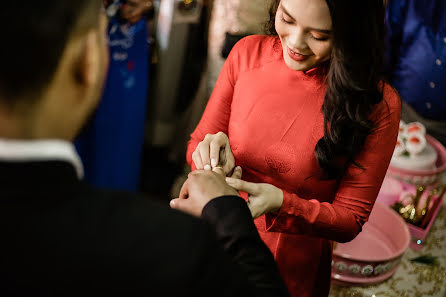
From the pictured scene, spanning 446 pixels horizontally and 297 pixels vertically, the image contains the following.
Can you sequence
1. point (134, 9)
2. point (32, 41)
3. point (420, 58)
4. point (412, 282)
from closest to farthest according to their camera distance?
point (32, 41) → point (412, 282) → point (134, 9) → point (420, 58)

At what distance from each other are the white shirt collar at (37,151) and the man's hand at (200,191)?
0.37m

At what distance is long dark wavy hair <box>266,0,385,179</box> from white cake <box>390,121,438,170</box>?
829mm

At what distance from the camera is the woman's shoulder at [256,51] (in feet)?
4.26

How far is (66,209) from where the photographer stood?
487mm

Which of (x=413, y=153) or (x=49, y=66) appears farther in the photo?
(x=413, y=153)

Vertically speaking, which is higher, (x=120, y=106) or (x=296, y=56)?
(x=296, y=56)

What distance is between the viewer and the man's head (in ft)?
1.52

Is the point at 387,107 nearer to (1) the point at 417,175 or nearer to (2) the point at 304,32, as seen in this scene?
(2) the point at 304,32

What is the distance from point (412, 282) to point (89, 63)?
4.91 ft

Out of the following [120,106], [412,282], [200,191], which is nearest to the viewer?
[200,191]

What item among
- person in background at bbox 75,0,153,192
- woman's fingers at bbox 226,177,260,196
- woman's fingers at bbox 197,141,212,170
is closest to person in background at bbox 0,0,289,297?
woman's fingers at bbox 226,177,260,196

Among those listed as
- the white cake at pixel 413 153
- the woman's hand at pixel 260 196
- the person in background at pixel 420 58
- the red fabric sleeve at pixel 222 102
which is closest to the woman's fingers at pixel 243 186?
the woman's hand at pixel 260 196

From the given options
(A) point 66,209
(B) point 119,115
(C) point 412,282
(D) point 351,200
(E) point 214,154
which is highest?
(A) point 66,209

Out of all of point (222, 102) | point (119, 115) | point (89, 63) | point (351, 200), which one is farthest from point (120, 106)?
point (89, 63)
